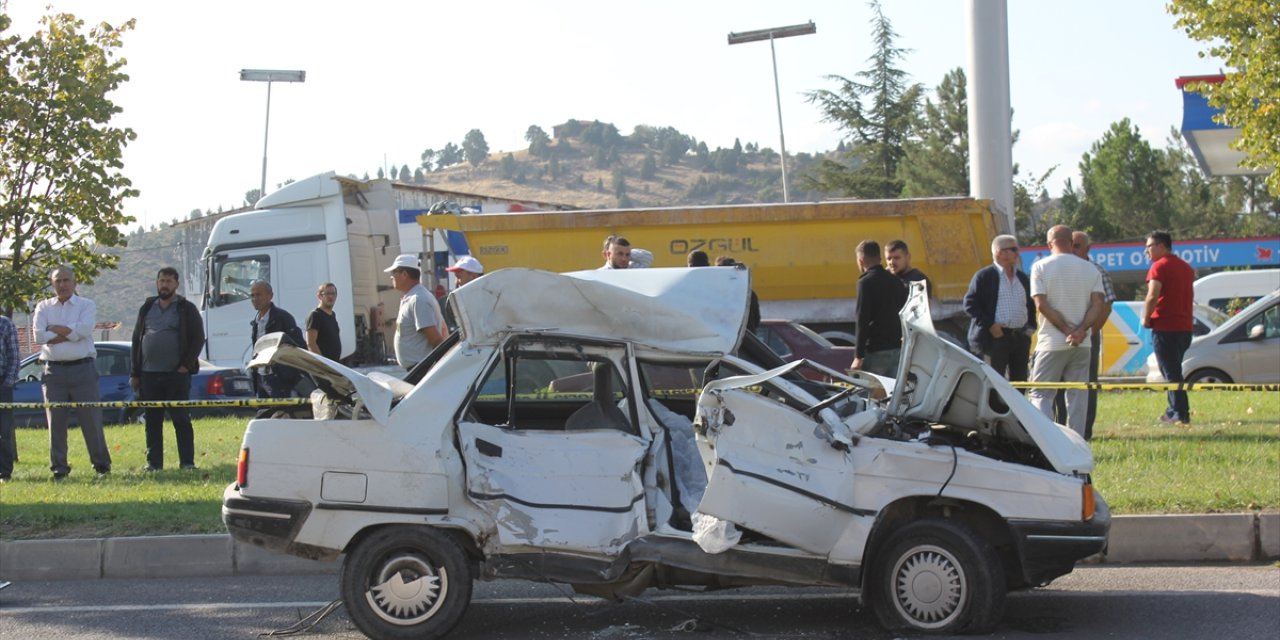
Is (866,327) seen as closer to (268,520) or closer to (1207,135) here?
(268,520)

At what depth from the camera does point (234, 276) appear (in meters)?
20.6

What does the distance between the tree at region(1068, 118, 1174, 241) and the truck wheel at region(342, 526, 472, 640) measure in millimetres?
47928

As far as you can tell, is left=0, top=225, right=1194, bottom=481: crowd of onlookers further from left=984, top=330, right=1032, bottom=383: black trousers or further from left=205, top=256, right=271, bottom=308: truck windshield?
left=205, top=256, right=271, bottom=308: truck windshield

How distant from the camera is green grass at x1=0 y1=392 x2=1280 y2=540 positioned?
342 inches

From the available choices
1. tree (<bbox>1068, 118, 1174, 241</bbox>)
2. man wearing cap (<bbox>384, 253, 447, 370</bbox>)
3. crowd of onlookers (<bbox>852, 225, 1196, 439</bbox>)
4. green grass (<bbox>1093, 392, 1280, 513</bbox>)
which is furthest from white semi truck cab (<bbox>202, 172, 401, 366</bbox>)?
tree (<bbox>1068, 118, 1174, 241</bbox>)

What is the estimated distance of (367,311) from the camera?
67.6ft

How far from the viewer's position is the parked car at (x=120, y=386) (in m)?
17.9

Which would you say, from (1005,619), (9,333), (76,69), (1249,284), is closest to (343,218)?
(76,69)

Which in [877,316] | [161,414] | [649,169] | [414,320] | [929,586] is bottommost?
[929,586]

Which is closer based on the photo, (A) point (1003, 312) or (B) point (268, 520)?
(B) point (268, 520)

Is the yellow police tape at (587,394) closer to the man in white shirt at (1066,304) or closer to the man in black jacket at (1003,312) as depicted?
the man in white shirt at (1066,304)

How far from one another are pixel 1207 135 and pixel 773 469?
23462 mm

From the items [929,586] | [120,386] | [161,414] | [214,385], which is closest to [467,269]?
[161,414]

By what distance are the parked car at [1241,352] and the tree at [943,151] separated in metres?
34.1
